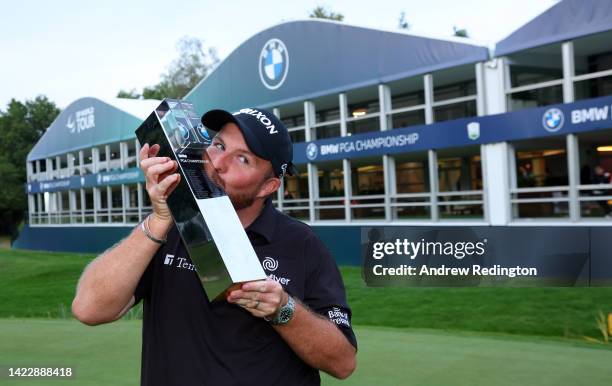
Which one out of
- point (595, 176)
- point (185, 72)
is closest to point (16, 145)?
point (185, 72)

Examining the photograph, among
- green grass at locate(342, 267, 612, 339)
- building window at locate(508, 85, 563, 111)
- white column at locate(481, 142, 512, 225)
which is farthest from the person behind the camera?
building window at locate(508, 85, 563, 111)

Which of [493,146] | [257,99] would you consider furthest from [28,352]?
[257,99]

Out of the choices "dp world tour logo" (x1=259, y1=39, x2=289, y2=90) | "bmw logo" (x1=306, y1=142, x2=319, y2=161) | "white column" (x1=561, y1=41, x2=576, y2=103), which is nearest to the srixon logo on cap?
"white column" (x1=561, y1=41, x2=576, y2=103)

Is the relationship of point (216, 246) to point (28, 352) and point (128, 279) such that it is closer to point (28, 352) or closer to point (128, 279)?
point (128, 279)

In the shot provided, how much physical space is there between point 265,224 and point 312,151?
1684 cm

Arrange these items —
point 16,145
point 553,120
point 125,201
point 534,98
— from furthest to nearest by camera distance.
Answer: point 16,145 → point 125,201 → point 534,98 → point 553,120

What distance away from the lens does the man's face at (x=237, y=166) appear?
6.19 ft

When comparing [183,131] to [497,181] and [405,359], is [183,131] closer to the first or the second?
[405,359]

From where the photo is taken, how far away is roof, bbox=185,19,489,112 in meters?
15.5

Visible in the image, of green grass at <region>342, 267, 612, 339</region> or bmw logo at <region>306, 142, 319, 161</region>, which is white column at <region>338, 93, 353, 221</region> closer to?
bmw logo at <region>306, 142, 319, 161</region>

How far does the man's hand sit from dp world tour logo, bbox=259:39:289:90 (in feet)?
61.2

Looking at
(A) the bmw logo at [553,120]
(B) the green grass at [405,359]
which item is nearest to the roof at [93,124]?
(A) the bmw logo at [553,120]

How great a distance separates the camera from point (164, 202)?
167cm

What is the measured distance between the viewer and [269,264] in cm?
194
